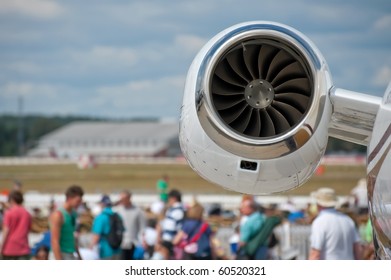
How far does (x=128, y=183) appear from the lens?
83.9 m

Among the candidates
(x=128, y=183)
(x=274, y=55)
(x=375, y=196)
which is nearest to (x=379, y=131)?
(x=375, y=196)

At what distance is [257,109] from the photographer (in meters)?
6.73

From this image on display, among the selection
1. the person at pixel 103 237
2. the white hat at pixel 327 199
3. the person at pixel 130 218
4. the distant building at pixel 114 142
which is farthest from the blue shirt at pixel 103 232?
the distant building at pixel 114 142

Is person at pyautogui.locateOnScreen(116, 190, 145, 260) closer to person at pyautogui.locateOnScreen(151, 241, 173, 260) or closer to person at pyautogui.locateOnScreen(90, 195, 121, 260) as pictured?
person at pyautogui.locateOnScreen(151, 241, 173, 260)

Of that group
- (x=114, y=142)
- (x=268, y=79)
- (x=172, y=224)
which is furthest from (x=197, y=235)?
(x=114, y=142)

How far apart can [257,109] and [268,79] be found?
24 cm

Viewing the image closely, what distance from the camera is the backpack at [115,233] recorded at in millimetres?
13023

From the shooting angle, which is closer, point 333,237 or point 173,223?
point 333,237

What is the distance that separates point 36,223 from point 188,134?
21.5m

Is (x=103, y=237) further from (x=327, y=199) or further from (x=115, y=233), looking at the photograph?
(x=327, y=199)

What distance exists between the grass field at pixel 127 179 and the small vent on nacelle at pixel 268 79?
58913 millimetres

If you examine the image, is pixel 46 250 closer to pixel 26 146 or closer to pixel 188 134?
pixel 188 134

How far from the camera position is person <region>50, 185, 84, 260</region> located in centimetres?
1094

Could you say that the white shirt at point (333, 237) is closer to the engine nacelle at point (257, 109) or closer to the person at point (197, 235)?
the person at point (197, 235)
